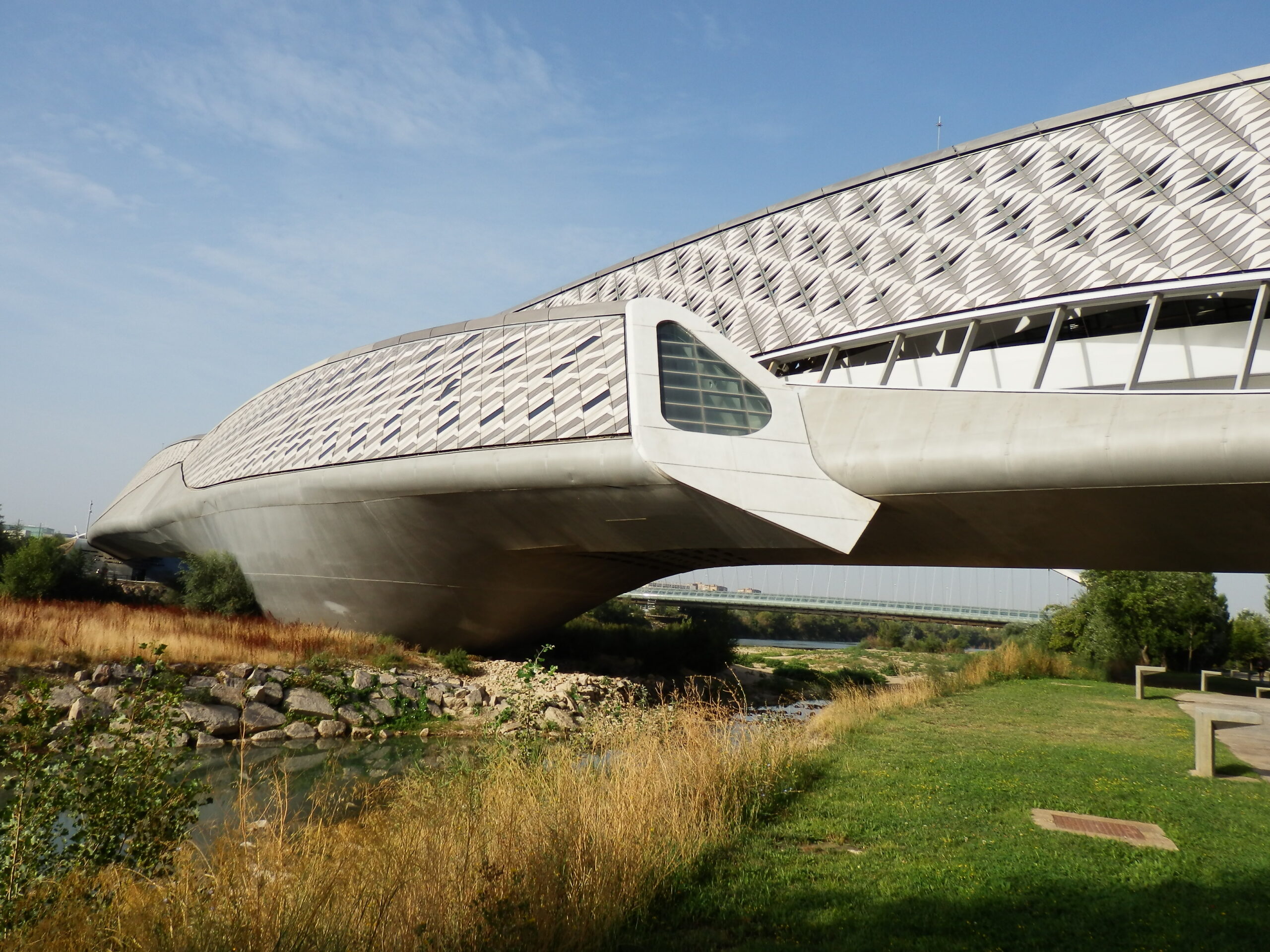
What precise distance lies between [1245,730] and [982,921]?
14285 millimetres

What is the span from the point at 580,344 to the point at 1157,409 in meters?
10.4

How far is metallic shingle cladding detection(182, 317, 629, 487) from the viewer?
16656 millimetres

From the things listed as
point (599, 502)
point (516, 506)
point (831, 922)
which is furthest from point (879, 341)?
point (831, 922)

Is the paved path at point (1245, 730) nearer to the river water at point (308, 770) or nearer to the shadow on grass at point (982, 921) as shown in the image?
the shadow on grass at point (982, 921)

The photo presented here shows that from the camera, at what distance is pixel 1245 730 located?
15578 millimetres

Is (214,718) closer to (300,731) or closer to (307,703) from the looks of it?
(300,731)

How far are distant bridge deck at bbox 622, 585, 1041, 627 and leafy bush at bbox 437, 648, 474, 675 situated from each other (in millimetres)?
36346

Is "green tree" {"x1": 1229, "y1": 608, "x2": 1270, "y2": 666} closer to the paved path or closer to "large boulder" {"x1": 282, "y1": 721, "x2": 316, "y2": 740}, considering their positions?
the paved path

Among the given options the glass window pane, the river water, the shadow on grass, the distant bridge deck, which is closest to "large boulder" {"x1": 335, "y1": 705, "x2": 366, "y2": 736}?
the river water

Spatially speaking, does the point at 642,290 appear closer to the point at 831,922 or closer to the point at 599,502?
the point at 599,502

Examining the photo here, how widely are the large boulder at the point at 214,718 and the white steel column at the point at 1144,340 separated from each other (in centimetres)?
1620

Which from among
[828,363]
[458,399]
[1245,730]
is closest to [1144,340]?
[828,363]

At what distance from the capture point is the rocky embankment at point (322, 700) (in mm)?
14594

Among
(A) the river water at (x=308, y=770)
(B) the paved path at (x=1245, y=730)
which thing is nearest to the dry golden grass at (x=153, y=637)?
(A) the river water at (x=308, y=770)
